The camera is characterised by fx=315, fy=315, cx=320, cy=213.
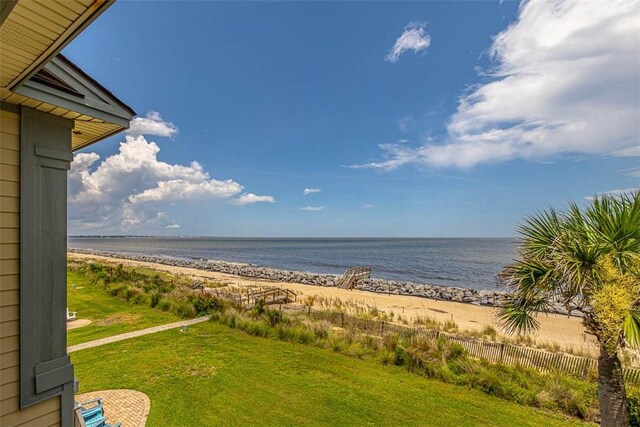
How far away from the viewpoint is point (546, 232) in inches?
247

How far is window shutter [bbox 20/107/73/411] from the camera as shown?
329 centimetres

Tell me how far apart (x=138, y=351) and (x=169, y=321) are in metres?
3.29

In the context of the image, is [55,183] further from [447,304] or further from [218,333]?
[447,304]

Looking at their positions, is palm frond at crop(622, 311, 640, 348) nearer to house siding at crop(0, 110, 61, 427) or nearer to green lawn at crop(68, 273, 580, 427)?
green lawn at crop(68, 273, 580, 427)

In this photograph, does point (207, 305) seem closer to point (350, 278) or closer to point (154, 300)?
point (154, 300)

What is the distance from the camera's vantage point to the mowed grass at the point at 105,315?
448 inches

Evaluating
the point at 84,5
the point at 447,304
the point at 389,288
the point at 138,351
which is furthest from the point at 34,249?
the point at 389,288

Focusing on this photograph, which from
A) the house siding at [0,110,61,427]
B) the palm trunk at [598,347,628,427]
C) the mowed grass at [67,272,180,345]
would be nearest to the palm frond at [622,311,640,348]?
the palm trunk at [598,347,628,427]

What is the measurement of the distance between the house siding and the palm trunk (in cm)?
833

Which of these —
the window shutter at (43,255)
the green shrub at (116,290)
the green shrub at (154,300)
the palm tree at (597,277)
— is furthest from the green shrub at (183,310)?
the palm tree at (597,277)

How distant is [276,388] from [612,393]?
671 cm

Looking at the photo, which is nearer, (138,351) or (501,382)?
(501,382)

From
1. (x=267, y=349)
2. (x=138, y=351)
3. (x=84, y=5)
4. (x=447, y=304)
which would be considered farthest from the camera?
(x=447, y=304)

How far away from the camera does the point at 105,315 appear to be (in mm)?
13602
